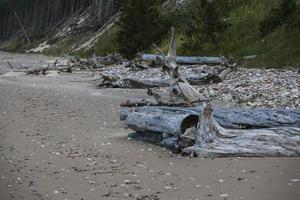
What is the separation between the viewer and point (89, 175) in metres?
9.68

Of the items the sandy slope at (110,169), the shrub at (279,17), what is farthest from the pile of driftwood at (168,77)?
the sandy slope at (110,169)

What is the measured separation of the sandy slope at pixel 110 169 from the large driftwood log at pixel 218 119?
1.65 ft

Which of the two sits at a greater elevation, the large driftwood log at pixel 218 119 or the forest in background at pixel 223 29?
the forest in background at pixel 223 29

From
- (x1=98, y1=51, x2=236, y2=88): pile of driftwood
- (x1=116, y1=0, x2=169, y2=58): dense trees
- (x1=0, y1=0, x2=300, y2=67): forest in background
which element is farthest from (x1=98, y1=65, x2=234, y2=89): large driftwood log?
(x1=116, y1=0, x2=169, y2=58): dense trees

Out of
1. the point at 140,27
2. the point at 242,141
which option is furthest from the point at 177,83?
the point at 140,27

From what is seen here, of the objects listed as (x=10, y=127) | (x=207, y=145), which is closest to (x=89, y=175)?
(x=207, y=145)

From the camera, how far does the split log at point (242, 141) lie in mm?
10664

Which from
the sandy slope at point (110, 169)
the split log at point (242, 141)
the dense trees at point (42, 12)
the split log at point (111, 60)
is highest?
the dense trees at point (42, 12)

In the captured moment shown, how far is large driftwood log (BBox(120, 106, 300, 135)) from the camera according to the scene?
1172 cm

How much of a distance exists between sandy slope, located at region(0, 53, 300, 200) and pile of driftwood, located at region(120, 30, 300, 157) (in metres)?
0.34

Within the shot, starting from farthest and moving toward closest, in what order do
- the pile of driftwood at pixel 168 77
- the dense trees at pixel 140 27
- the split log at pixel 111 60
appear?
the split log at pixel 111 60
the dense trees at pixel 140 27
the pile of driftwood at pixel 168 77

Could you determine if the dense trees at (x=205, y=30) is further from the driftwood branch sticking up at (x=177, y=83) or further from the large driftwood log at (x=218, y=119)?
the large driftwood log at (x=218, y=119)

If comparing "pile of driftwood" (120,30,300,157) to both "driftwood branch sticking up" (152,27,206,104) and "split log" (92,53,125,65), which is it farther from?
"split log" (92,53,125,65)

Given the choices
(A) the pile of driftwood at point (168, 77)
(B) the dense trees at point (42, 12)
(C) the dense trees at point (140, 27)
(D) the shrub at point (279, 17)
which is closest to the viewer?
(A) the pile of driftwood at point (168, 77)
